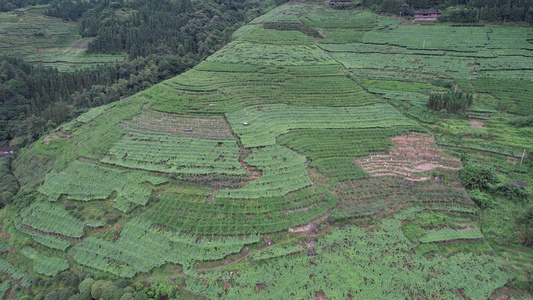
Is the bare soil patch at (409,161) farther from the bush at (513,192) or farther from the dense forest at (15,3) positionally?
the dense forest at (15,3)

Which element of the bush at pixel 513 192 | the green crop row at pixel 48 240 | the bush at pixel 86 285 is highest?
the bush at pixel 513 192

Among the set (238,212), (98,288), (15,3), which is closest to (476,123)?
(238,212)

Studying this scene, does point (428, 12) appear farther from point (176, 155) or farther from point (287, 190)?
point (176, 155)

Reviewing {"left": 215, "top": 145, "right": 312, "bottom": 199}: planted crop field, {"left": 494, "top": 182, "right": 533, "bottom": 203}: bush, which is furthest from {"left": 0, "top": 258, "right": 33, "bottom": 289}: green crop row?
{"left": 494, "top": 182, "right": 533, "bottom": 203}: bush

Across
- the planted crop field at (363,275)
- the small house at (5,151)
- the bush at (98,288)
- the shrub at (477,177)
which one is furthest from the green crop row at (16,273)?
the shrub at (477,177)

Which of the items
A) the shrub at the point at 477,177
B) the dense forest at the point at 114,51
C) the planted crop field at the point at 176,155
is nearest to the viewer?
the shrub at the point at 477,177

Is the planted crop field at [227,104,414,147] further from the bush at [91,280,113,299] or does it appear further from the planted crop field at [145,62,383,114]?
the bush at [91,280,113,299]

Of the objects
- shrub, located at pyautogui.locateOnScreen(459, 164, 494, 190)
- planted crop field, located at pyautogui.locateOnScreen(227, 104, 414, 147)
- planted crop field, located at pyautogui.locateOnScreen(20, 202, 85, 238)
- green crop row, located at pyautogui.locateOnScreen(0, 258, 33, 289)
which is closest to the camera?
green crop row, located at pyautogui.locateOnScreen(0, 258, 33, 289)
